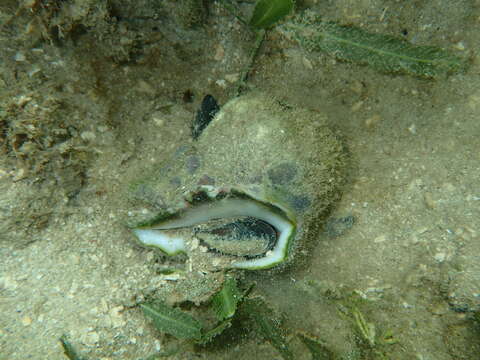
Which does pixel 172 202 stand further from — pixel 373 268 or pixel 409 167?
pixel 409 167

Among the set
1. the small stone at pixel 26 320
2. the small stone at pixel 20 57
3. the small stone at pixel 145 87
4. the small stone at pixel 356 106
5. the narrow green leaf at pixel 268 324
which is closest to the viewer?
the small stone at pixel 20 57

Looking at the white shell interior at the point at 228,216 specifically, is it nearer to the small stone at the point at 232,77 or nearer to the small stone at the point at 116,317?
the small stone at the point at 116,317

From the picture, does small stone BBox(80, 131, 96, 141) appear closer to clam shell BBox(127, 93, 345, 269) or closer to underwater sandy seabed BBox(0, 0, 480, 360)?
underwater sandy seabed BBox(0, 0, 480, 360)

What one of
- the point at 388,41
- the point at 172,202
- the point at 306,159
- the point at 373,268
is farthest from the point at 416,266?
the point at 172,202

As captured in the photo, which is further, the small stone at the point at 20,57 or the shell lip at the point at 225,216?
the shell lip at the point at 225,216

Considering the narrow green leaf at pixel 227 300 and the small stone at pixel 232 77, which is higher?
the small stone at pixel 232 77

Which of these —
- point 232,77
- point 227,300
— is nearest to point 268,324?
point 227,300

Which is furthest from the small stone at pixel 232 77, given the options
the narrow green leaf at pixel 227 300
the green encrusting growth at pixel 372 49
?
the narrow green leaf at pixel 227 300
